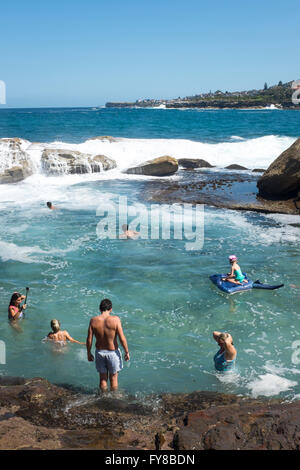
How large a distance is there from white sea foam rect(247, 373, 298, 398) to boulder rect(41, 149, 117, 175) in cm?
2269

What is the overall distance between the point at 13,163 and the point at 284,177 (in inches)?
659

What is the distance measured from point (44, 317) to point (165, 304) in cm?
291

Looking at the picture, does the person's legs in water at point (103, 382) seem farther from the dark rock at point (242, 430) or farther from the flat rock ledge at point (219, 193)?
the flat rock ledge at point (219, 193)

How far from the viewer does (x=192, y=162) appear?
→ 30.9 meters

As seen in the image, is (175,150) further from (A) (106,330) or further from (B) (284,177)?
(A) (106,330)

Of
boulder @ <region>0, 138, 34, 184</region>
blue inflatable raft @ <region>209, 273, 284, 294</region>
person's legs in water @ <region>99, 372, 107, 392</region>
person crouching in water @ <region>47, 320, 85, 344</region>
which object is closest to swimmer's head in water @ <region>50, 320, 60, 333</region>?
person crouching in water @ <region>47, 320, 85, 344</region>

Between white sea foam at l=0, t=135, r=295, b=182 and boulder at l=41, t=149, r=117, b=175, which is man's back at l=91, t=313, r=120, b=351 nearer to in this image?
boulder at l=41, t=149, r=117, b=175

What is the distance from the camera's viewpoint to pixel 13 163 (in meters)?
26.4

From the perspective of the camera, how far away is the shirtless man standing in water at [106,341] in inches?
259

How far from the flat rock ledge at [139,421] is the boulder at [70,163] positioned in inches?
873

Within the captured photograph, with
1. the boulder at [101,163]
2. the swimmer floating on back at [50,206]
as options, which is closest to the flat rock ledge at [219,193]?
the swimmer floating on back at [50,206]
